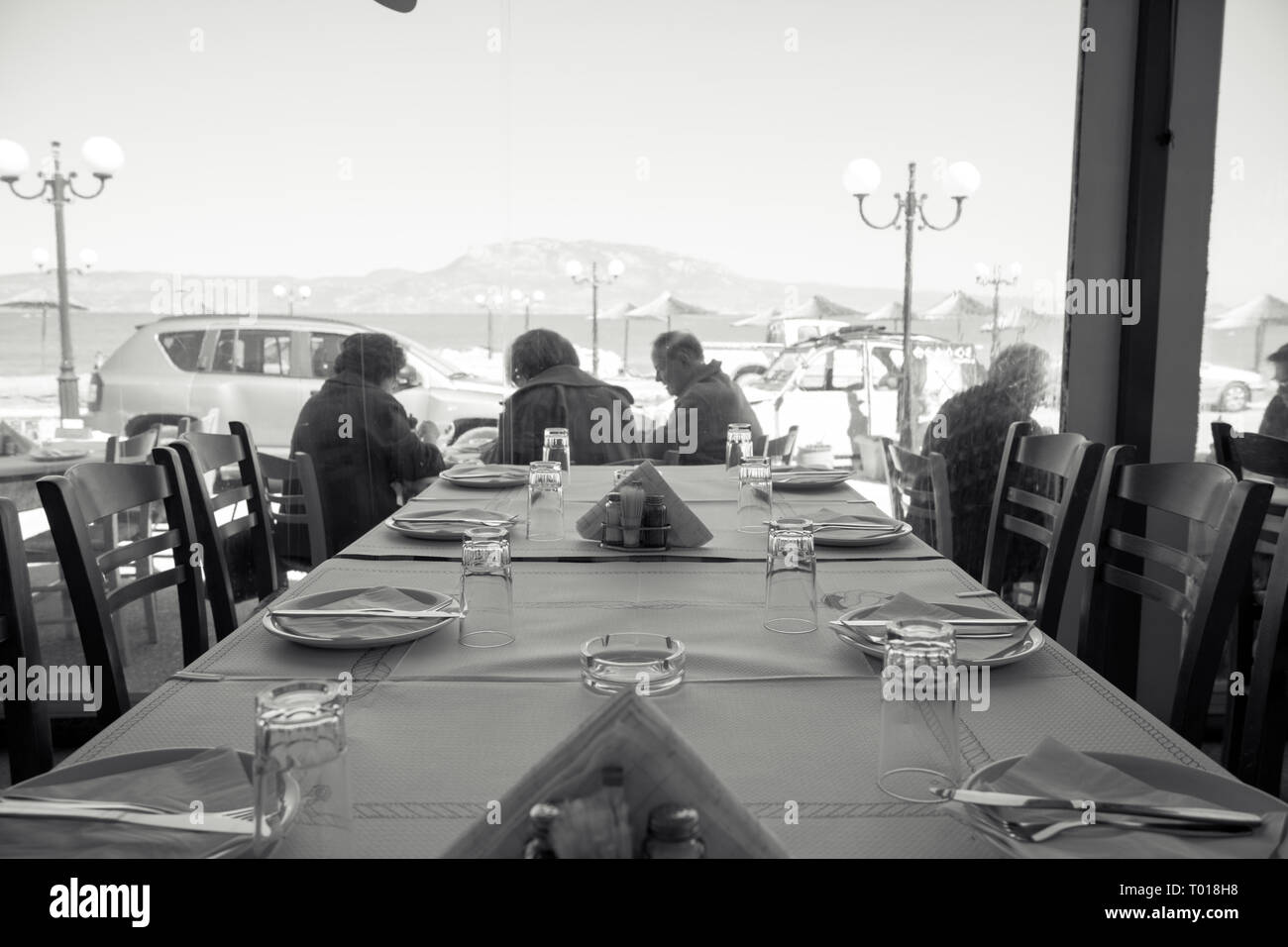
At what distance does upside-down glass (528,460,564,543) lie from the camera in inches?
76.9

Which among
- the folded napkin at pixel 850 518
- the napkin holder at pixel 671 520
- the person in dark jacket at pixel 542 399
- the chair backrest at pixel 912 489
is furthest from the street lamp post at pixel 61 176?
the chair backrest at pixel 912 489

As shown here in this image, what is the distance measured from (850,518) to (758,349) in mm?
1496

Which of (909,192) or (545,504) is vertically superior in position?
(909,192)

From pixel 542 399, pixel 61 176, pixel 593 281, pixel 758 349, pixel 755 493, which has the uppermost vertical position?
pixel 61 176

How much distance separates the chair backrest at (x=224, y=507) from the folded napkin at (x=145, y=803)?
1.00m

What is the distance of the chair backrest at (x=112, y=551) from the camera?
1.51 m

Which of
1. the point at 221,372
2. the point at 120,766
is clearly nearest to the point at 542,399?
the point at 221,372

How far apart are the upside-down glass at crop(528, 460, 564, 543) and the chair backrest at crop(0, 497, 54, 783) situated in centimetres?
85

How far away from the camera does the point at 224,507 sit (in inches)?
92.9

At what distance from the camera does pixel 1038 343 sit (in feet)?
11.0

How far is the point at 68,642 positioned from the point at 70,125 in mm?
1618

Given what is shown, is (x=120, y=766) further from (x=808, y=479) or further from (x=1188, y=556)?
(x=808, y=479)

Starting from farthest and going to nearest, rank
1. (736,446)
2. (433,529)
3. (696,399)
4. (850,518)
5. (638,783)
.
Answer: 1. (696,399)
2. (736,446)
3. (850,518)
4. (433,529)
5. (638,783)
